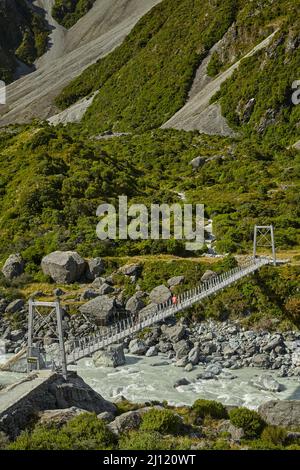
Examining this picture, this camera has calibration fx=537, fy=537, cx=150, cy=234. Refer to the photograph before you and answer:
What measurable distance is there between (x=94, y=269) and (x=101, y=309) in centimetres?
479

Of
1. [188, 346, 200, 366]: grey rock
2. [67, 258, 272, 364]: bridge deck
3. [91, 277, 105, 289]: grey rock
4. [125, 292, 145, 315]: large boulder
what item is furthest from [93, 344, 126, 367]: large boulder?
[91, 277, 105, 289]: grey rock

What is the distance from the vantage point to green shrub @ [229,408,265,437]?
14.2m

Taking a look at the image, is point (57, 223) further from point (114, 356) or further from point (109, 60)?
point (109, 60)

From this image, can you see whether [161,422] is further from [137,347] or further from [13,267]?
[13,267]

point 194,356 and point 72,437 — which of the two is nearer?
point 72,437

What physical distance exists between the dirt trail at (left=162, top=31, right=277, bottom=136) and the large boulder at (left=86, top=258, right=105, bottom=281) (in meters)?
54.6

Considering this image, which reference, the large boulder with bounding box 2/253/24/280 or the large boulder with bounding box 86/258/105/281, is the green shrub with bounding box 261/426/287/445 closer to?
the large boulder with bounding box 86/258/105/281

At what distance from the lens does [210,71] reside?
99.4m

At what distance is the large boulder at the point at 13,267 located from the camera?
114 feet

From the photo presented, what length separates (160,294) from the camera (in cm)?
3006

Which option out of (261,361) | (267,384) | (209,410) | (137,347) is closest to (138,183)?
(137,347)
